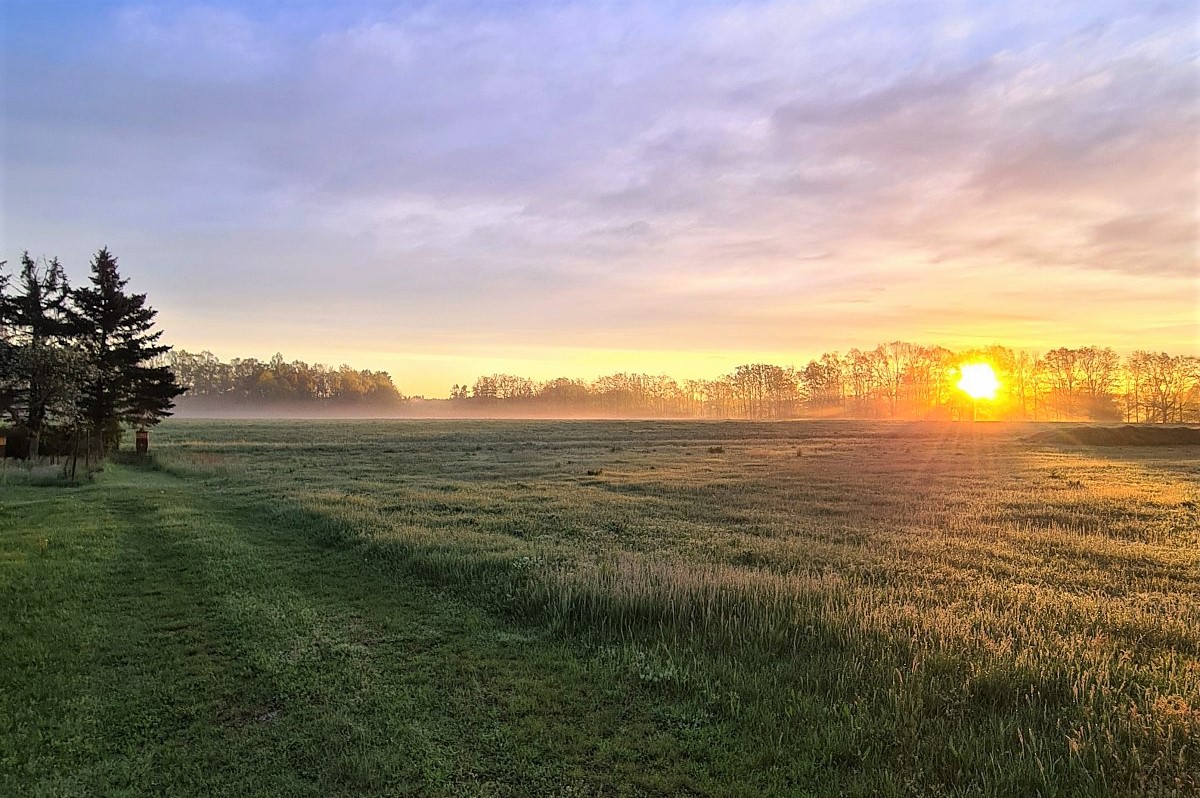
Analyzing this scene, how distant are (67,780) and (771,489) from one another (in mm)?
24203

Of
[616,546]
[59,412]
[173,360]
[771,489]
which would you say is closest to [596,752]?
[616,546]

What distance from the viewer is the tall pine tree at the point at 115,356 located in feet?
123

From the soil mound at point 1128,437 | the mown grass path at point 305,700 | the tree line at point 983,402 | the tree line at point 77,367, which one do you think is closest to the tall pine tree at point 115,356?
the tree line at point 77,367

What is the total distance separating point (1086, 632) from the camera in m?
8.73

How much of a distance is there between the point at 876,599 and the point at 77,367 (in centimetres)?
3591

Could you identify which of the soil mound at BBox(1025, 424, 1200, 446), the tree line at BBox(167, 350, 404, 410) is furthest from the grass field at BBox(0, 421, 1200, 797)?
the tree line at BBox(167, 350, 404, 410)

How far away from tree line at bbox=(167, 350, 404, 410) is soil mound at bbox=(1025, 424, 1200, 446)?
173 metres

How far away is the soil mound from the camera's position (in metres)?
52.6

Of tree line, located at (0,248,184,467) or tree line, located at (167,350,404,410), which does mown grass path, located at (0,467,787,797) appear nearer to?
tree line, located at (0,248,184,467)

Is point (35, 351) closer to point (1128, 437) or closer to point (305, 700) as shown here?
point (305, 700)

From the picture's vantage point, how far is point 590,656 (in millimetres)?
7973

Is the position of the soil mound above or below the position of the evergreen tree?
below

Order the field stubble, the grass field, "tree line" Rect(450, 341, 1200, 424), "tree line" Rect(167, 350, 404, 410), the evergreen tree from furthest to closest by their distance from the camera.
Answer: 1. "tree line" Rect(167, 350, 404, 410)
2. "tree line" Rect(450, 341, 1200, 424)
3. the evergreen tree
4. the field stubble
5. the grass field

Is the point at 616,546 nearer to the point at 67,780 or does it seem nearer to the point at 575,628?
A: the point at 575,628
